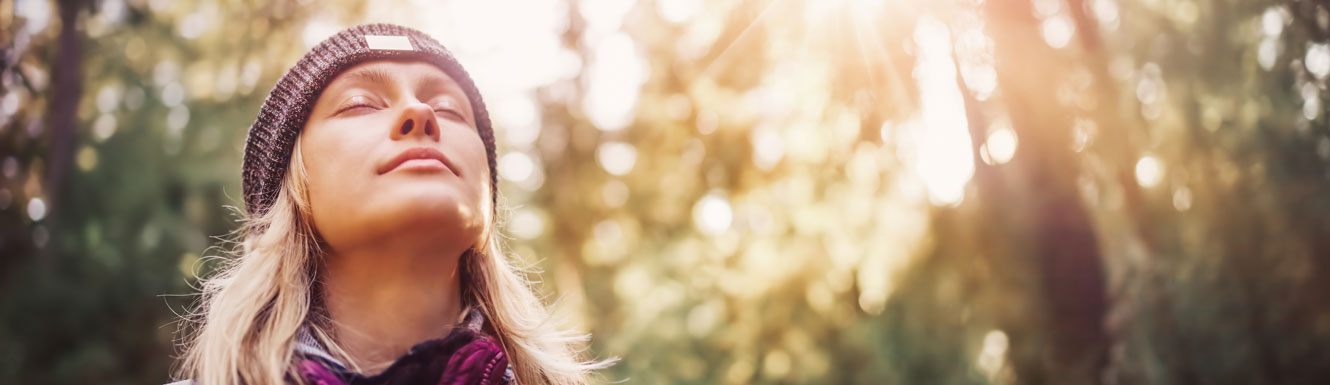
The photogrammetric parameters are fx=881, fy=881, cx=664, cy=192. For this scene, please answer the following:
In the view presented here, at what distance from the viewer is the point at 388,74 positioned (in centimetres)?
175

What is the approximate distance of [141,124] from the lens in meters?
8.44

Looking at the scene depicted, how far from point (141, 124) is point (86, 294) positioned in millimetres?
1653

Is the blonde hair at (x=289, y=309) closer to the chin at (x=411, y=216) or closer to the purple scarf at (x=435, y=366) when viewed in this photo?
the purple scarf at (x=435, y=366)

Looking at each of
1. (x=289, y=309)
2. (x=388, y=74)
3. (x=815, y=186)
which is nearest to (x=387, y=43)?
(x=388, y=74)

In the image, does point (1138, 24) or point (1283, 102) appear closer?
point (1283, 102)

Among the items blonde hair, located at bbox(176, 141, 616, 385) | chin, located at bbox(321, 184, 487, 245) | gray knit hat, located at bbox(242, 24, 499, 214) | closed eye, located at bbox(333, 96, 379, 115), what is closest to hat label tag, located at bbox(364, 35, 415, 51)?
gray knit hat, located at bbox(242, 24, 499, 214)

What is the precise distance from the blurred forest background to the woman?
800 millimetres

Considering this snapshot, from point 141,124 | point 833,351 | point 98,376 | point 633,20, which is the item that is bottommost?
point 98,376

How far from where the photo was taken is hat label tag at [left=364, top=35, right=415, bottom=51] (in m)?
1.79

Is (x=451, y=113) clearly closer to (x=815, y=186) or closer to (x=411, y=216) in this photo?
(x=411, y=216)

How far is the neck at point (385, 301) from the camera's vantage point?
5.32 feet

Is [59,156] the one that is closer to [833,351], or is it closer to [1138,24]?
[833,351]

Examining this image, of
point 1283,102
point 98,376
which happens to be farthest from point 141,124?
point 1283,102

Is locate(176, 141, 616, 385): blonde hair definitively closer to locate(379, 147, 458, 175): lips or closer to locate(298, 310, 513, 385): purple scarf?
locate(298, 310, 513, 385): purple scarf
